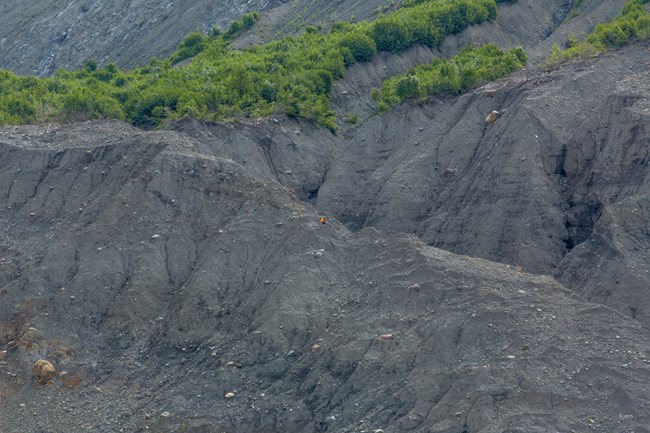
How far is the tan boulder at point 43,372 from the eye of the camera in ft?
100

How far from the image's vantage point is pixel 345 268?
3206 cm

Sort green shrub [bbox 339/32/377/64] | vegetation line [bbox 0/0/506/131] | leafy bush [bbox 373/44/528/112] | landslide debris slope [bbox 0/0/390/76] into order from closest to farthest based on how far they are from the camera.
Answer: leafy bush [bbox 373/44/528/112], vegetation line [bbox 0/0/506/131], green shrub [bbox 339/32/377/64], landslide debris slope [bbox 0/0/390/76]

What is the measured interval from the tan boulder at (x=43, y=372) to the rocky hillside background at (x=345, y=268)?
198mm

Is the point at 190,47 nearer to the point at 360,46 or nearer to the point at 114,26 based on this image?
the point at 114,26

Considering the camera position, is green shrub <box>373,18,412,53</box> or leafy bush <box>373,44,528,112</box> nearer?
leafy bush <box>373,44,528,112</box>

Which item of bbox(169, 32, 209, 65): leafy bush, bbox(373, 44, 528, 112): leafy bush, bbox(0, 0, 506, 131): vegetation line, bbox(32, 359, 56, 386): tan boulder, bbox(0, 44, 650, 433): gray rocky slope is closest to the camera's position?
bbox(0, 44, 650, 433): gray rocky slope

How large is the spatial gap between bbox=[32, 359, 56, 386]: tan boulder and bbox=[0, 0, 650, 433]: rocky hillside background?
0.65 ft

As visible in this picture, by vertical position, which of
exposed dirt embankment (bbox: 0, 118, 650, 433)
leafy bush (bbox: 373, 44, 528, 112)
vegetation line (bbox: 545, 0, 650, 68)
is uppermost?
exposed dirt embankment (bbox: 0, 118, 650, 433)

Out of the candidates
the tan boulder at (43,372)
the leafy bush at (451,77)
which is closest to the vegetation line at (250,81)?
the leafy bush at (451,77)

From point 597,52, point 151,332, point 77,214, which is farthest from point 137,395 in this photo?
point 597,52

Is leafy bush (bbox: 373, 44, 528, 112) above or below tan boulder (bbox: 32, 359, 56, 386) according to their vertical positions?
below

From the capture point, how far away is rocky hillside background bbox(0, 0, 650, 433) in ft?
89.2

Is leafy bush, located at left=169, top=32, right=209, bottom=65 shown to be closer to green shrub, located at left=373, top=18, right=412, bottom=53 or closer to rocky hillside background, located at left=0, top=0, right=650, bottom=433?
green shrub, located at left=373, top=18, right=412, bottom=53

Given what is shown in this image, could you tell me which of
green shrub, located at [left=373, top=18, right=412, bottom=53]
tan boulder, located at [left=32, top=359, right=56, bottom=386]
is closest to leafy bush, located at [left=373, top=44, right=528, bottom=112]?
green shrub, located at [left=373, top=18, right=412, bottom=53]
